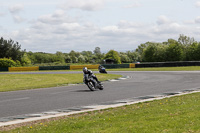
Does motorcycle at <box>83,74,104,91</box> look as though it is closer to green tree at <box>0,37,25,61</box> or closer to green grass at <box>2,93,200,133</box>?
green grass at <box>2,93,200,133</box>

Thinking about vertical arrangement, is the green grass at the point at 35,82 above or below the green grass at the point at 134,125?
below

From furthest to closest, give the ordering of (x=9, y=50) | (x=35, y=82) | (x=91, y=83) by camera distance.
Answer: (x=9, y=50) < (x=35, y=82) < (x=91, y=83)

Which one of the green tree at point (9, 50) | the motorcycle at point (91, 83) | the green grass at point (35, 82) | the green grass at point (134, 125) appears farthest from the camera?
the green tree at point (9, 50)

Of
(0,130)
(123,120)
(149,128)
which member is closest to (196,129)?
(149,128)

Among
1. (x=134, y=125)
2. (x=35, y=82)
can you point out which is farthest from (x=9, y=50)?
(x=134, y=125)

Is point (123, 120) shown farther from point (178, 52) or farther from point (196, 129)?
point (178, 52)

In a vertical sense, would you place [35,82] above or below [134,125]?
below

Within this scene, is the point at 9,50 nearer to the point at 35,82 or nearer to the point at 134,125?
the point at 35,82

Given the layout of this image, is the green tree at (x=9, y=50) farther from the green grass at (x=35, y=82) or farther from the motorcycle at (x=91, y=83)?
the motorcycle at (x=91, y=83)

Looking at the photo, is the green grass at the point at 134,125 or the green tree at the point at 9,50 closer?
the green grass at the point at 134,125

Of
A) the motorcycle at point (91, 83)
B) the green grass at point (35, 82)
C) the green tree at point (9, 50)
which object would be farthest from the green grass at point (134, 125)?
A: the green tree at point (9, 50)

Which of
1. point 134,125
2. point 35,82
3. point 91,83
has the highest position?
point 91,83

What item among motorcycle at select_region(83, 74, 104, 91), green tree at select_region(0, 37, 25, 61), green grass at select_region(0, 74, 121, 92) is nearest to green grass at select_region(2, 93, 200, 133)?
motorcycle at select_region(83, 74, 104, 91)

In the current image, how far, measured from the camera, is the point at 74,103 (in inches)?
479
